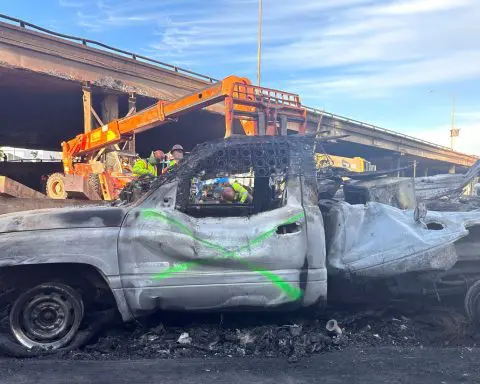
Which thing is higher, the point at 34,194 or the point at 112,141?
the point at 112,141

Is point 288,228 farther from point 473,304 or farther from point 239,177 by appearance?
point 473,304

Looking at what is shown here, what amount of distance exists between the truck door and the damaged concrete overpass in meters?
6.27

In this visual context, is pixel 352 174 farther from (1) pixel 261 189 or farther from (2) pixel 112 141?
(2) pixel 112 141

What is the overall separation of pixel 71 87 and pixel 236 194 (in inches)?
498

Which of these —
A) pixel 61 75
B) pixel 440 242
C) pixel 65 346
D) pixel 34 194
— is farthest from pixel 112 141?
pixel 440 242

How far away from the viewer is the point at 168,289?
379cm

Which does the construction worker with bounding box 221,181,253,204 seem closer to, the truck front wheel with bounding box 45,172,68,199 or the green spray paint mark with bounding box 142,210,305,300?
the green spray paint mark with bounding box 142,210,305,300

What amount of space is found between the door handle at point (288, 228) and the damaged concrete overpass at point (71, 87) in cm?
620

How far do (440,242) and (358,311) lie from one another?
107 cm

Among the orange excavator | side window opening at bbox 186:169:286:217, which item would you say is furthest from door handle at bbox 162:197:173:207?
the orange excavator

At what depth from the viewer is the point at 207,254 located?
3.83 m

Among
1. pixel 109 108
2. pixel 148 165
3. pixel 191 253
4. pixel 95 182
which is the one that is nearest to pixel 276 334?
pixel 191 253

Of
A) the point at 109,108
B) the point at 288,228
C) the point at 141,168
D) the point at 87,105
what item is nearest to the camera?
the point at 288,228

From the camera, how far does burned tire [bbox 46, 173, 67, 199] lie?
10.7 meters
